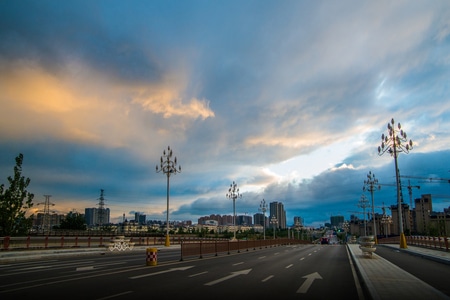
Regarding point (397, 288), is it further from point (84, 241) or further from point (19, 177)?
point (84, 241)

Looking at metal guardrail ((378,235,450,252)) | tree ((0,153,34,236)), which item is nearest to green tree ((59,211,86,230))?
tree ((0,153,34,236))

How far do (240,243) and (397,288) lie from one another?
3129cm

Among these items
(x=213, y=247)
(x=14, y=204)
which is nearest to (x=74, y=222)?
(x=14, y=204)

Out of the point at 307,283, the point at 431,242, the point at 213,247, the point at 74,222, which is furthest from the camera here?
the point at 74,222

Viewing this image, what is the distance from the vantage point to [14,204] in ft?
120

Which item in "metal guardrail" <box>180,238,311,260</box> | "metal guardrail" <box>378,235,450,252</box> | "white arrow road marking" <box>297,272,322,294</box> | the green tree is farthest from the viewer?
the green tree

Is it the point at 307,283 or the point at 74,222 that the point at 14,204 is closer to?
the point at 307,283

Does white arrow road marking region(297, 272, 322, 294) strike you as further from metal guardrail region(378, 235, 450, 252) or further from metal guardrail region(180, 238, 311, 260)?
metal guardrail region(378, 235, 450, 252)

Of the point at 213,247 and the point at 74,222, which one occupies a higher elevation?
the point at 74,222

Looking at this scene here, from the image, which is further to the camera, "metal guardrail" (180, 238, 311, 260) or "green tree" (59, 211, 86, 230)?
"green tree" (59, 211, 86, 230)

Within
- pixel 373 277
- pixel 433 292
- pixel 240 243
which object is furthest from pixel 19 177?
pixel 433 292

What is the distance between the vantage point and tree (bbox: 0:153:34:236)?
36.3 meters

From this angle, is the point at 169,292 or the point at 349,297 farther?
the point at 169,292

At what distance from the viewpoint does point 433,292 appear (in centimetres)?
1069
